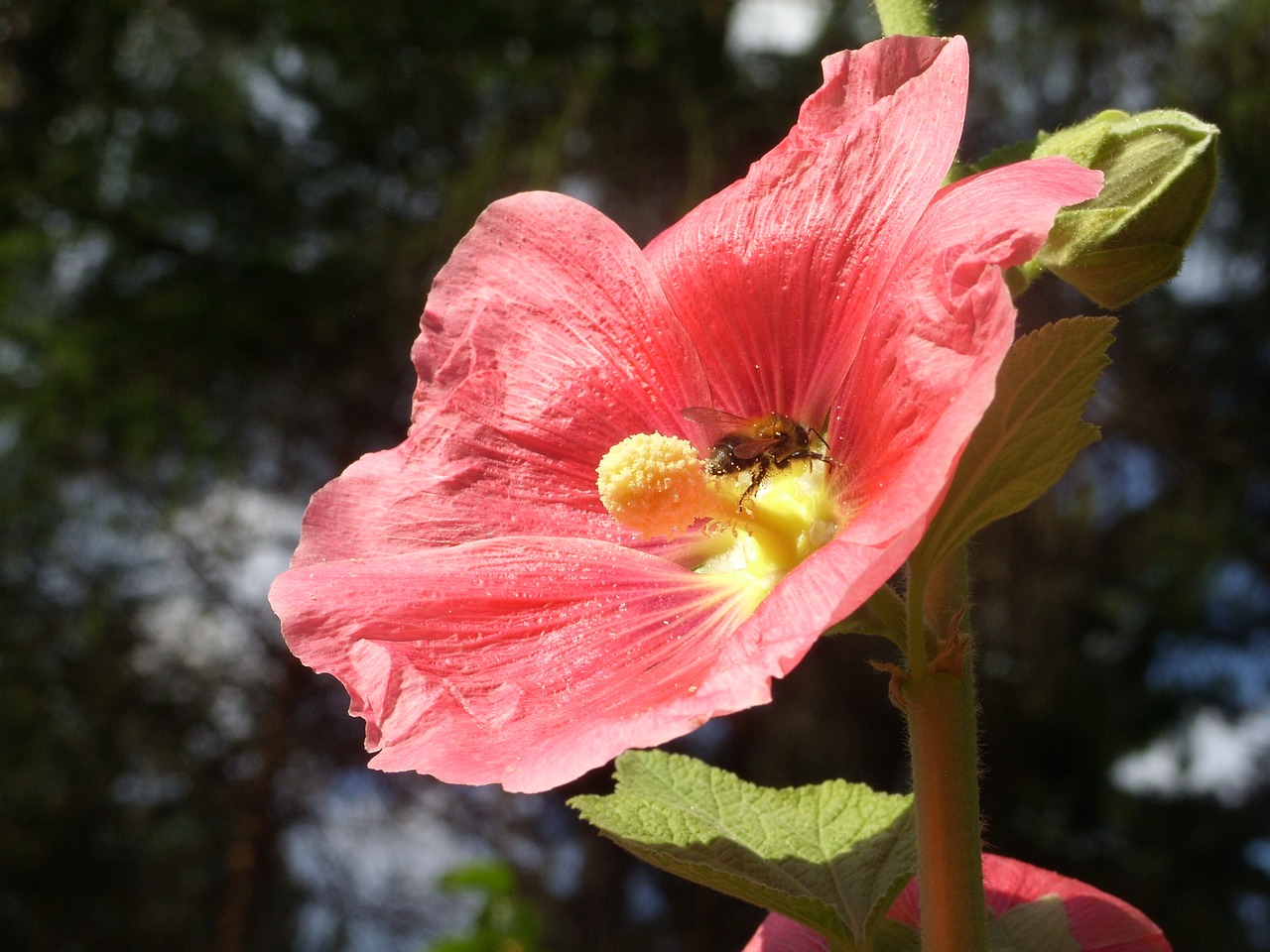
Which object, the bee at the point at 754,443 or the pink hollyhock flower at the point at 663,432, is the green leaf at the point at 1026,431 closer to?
the pink hollyhock flower at the point at 663,432

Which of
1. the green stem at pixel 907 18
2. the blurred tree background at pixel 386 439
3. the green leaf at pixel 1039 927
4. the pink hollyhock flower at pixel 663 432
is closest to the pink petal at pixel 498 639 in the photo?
the pink hollyhock flower at pixel 663 432

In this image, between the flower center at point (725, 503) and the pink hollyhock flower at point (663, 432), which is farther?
the flower center at point (725, 503)

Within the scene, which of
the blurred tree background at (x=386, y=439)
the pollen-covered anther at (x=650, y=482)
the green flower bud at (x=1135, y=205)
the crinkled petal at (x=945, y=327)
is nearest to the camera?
the crinkled petal at (x=945, y=327)

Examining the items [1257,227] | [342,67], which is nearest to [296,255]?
Answer: [342,67]

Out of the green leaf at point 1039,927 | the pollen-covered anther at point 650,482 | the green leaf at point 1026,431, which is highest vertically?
the pollen-covered anther at point 650,482

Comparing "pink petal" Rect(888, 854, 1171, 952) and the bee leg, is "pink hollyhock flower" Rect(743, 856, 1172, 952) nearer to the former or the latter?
"pink petal" Rect(888, 854, 1171, 952)

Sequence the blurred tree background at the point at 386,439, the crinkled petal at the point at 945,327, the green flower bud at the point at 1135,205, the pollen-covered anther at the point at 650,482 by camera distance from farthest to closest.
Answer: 1. the blurred tree background at the point at 386,439
2. the pollen-covered anther at the point at 650,482
3. the green flower bud at the point at 1135,205
4. the crinkled petal at the point at 945,327

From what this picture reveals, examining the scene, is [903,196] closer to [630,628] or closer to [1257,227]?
[630,628]
